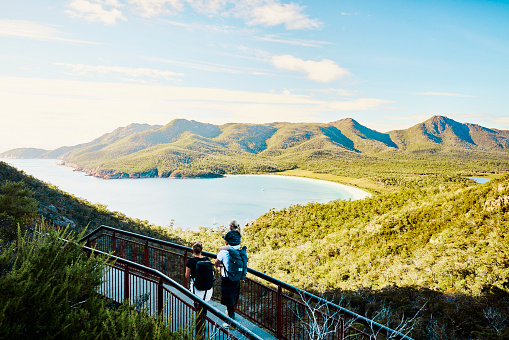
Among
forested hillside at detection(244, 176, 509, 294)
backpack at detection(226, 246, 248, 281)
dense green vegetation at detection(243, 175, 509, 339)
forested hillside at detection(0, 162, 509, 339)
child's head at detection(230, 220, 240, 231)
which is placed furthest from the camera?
forested hillside at detection(244, 176, 509, 294)

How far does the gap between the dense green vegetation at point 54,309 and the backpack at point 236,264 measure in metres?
1.44

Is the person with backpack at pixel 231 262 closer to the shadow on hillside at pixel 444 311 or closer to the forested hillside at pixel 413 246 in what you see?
the shadow on hillside at pixel 444 311

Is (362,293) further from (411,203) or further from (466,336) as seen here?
(411,203)

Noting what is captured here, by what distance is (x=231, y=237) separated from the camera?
→ 4273 millimetres

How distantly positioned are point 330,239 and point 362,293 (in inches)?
281

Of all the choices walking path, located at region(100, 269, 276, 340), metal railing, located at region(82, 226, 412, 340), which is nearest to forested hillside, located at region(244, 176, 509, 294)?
metal railing, located at region(82, 226, 412, 340)

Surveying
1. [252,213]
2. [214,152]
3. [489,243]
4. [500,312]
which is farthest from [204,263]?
[214,152]

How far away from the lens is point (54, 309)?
9.53ft

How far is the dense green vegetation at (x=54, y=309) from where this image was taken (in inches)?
103

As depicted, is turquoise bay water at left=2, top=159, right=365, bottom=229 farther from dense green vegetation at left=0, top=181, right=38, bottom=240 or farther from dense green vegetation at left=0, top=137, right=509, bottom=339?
dense green vegetation at left=0, top=181, right=38, bottom=240

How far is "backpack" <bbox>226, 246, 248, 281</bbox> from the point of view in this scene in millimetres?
4230

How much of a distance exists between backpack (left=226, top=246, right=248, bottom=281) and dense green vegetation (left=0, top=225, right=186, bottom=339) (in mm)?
1444

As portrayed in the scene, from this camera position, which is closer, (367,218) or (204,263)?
(204,263)

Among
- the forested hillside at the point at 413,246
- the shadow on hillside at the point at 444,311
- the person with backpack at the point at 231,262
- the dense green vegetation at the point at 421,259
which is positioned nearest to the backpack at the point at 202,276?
the person with backpack at the point at 231,262
